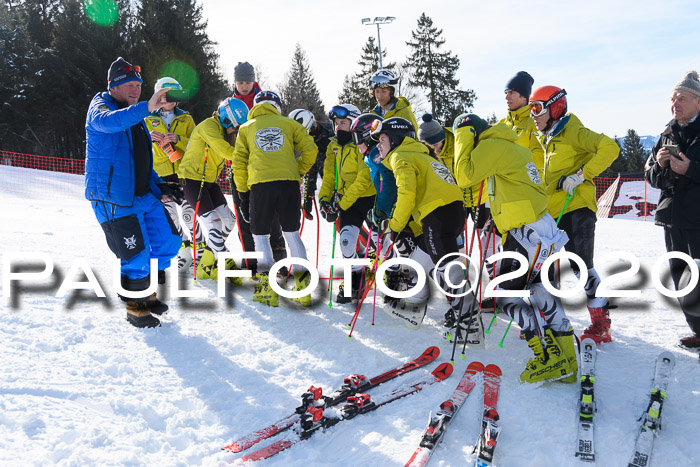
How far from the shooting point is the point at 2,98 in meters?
28.2

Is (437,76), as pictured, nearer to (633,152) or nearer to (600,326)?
(633,152)

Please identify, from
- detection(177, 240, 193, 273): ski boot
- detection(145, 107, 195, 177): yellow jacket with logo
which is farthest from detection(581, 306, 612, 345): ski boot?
detection(145, 107, 195, 177): yellow jacket with logo

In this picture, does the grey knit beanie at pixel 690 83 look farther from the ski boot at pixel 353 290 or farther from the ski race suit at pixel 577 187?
the ski boot at pixel 353 290

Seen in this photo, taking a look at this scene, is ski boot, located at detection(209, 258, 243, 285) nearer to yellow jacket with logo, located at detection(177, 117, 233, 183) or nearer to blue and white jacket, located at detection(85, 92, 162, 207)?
yellow jacket with logo, located at detection(177, 117, 233, 183)

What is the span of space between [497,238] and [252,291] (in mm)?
2987

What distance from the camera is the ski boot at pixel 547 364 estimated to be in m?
3.34

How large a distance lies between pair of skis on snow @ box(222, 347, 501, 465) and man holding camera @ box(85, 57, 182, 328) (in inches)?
79.1

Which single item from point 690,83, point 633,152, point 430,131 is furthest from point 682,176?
Result: point 633,152

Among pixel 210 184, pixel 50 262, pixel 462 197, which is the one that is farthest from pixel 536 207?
pixel 50 262

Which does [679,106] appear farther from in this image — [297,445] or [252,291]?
[252,291]

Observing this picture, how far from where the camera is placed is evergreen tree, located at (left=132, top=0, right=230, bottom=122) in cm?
2677

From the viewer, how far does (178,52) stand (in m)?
27.7

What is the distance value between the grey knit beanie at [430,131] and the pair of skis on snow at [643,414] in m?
2.14

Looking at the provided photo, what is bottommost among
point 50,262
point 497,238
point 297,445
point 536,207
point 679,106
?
point 297,445
